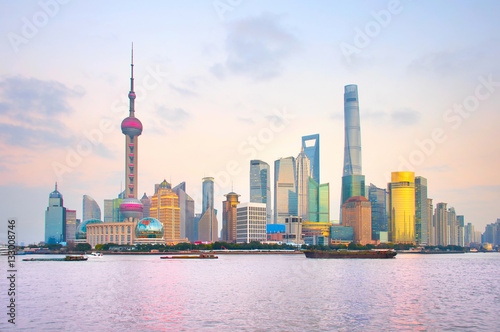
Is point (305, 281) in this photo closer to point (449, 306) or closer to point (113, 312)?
point (449, 306)

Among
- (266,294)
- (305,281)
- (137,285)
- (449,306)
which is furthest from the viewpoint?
(305,281)

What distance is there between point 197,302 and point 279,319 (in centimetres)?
1730

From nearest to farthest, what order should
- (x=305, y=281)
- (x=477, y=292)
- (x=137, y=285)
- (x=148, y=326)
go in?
(x=148, y=326) → (x=477, y=292) → (x=137, y=285) → (x=305, y=281)

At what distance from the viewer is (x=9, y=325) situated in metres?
53.9

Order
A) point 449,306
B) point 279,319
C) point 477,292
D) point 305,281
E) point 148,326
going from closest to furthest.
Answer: point 148,326
point 279,319
point 449,306
point 477,292
point 305,281

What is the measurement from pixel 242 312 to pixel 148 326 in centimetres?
1312

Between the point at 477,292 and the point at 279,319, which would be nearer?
the point at 279,319

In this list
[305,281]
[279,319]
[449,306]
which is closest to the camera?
[279,319]

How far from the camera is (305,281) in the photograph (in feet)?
332

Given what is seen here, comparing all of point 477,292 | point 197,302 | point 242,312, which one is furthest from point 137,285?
point 477,292

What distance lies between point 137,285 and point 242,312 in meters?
37.8

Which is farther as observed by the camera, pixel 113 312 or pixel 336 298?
pixel 336 298

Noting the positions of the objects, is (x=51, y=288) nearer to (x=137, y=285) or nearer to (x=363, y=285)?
(x=137, y=285)

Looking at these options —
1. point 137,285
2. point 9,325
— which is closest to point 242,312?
point 9,325
